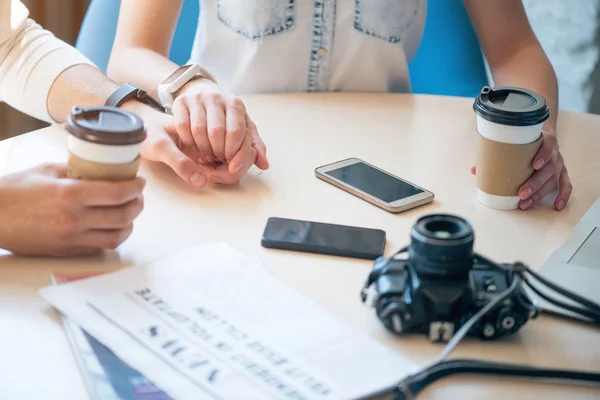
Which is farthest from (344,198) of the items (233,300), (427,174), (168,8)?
(168,8)

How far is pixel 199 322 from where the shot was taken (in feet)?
2.20

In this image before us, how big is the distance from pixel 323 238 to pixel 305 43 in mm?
635

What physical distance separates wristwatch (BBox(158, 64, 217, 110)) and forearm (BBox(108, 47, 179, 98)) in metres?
0.05

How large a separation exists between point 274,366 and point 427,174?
1.56 feet

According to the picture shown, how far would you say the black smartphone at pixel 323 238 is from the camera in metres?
0.82

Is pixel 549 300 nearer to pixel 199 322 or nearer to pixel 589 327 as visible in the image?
pixel 589 327

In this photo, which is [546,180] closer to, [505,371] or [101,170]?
[505,371]

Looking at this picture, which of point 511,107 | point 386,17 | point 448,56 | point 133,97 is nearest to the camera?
point 511,107

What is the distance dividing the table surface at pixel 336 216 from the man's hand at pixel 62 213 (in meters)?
0.02

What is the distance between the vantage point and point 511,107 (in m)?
0.89

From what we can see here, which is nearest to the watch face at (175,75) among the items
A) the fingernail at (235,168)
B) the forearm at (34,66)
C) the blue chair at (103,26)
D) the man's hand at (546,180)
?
the forearm at (34,66)

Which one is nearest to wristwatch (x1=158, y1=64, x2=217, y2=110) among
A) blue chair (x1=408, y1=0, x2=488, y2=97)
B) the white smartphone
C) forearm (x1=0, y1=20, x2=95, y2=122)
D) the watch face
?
the watch face

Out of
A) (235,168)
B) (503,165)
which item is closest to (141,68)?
(235,168)

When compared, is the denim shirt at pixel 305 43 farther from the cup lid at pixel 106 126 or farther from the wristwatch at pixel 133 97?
the cup lid at pixel 106 126
